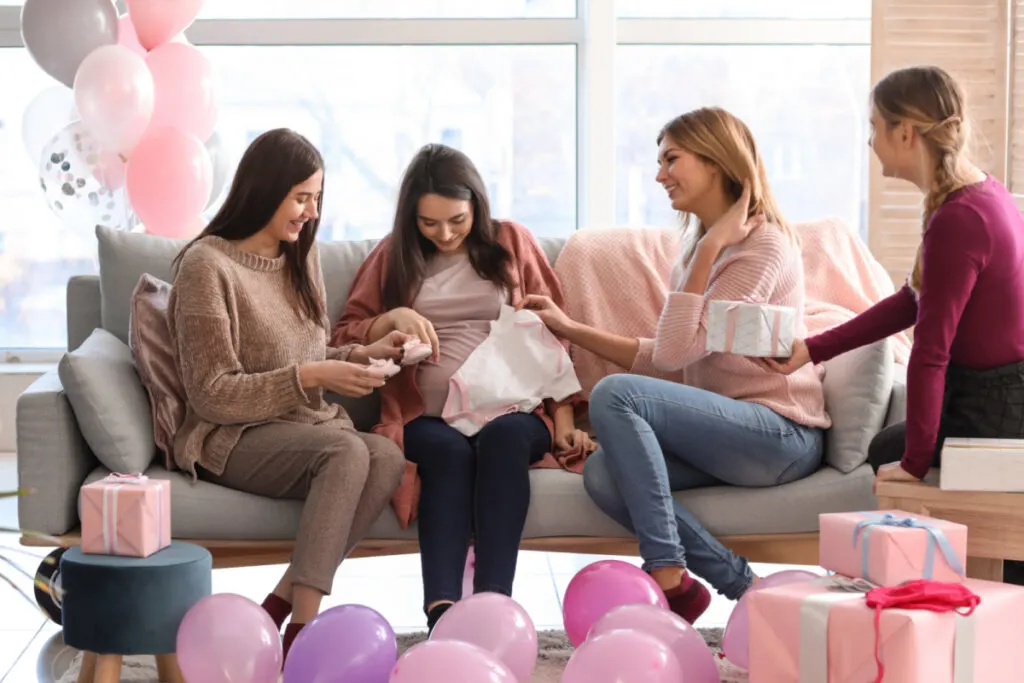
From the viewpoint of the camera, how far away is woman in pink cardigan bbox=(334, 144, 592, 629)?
2145 millimetres

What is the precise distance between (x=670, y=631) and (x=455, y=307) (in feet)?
3.09

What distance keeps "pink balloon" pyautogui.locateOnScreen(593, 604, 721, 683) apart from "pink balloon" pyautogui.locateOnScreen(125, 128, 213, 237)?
2.10 meters

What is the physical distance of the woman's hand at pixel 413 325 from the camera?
2.39 meters

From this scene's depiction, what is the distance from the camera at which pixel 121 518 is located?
1.90 metres

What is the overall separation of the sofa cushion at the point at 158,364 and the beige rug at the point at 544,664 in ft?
1.21

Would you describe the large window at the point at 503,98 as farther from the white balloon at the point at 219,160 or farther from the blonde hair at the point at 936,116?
the blonde hair at the point at 936,116

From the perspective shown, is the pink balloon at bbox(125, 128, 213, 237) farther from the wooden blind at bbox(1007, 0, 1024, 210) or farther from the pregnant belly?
the wooden blind at bbox(1007, 0, 1024, 210)

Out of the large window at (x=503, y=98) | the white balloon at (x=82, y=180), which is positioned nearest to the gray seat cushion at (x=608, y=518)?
the white balloon at (x=82, y=180)

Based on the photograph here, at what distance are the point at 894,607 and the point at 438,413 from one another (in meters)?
1.10

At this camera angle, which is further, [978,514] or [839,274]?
[839,274]

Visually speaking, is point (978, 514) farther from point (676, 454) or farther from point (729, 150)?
point (729, 150)

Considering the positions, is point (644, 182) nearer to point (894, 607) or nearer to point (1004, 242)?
point (1004, 242)

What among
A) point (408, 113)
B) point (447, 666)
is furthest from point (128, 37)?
point (447, 666)

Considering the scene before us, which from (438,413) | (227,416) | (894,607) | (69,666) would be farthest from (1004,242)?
(69,666)
